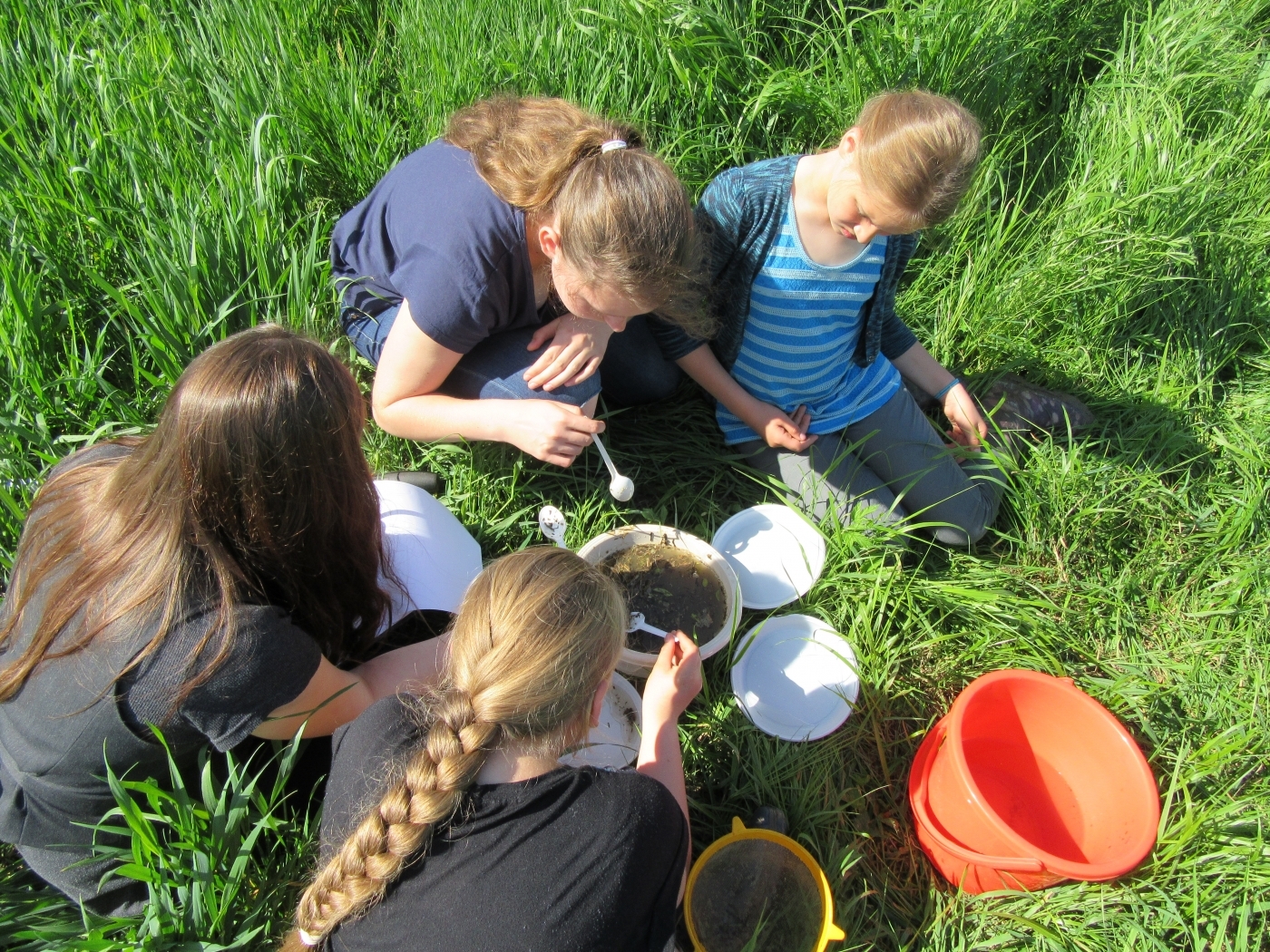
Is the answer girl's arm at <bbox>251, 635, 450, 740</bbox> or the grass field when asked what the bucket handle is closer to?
the grass field

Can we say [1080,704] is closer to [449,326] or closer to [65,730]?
[449,326]

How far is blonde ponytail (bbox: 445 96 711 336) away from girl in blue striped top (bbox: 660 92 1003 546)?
0.78 feet

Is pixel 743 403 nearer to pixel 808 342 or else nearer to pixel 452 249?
pixel 808 342

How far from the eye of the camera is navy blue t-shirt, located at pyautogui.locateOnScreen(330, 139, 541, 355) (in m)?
1.42

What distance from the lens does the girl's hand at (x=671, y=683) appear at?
1340mm

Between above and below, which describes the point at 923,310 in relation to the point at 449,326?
below

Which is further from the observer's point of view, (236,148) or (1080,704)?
(236,148)

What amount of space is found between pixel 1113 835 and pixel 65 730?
163 cm

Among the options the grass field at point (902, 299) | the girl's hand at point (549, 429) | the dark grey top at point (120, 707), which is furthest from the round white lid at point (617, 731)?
the dark grey top at point (120, 707)

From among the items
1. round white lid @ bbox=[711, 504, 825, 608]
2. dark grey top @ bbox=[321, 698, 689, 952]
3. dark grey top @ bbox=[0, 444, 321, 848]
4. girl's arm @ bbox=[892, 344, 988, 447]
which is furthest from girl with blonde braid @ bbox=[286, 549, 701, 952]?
girl's arm @ bbox=[892, 344, 988, 447]

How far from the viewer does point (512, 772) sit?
103cm

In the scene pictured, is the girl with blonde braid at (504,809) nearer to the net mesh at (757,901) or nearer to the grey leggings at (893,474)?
the net mesh at (757,901)

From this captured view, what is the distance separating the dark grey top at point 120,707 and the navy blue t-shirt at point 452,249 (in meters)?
0.62

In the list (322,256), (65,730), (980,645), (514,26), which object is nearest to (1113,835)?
(980,645)
